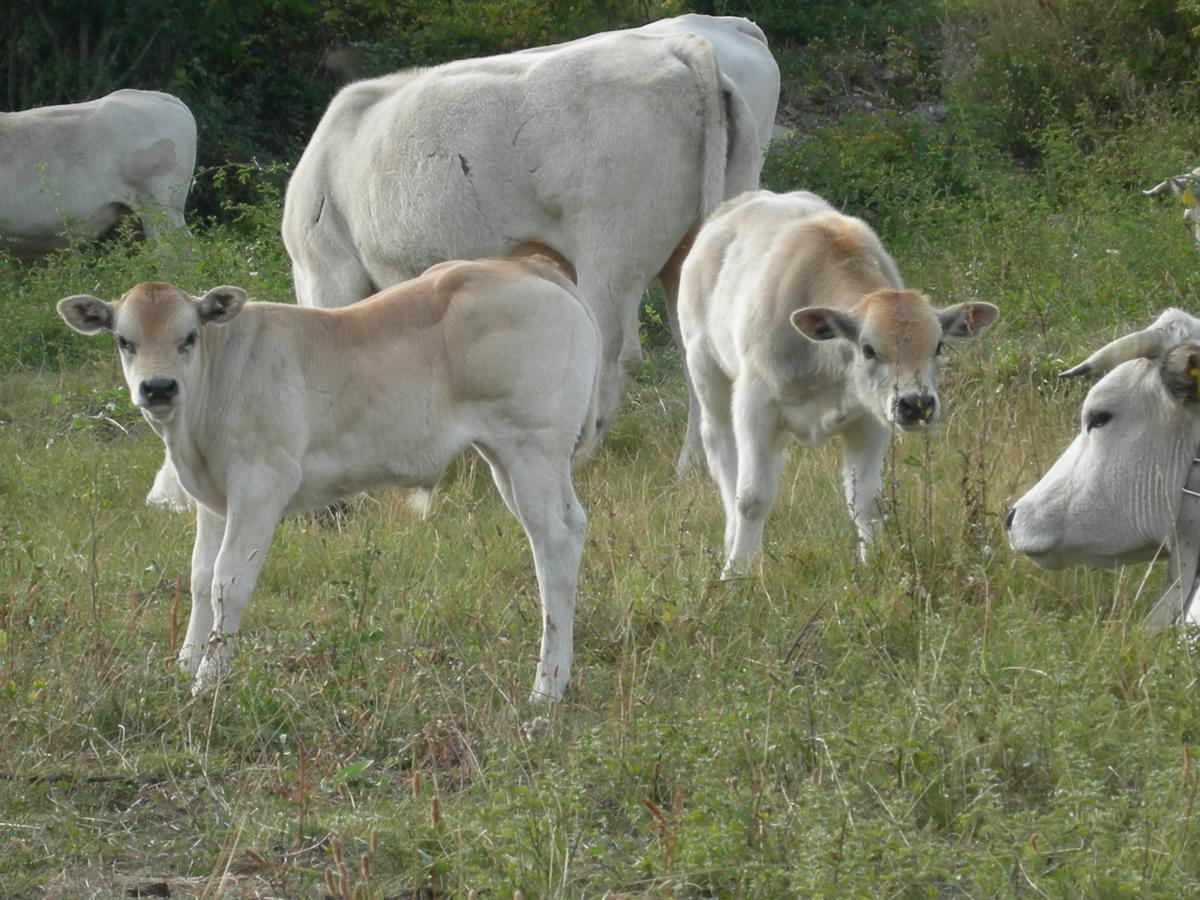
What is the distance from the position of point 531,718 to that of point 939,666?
128 cm

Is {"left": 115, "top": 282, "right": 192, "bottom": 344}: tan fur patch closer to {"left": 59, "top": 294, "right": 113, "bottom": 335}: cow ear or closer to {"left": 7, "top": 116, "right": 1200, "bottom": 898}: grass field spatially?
{"left": 59, "top": 294, "right": 113, "bottom": 335}: cow ear

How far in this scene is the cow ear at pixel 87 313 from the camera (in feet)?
21.8

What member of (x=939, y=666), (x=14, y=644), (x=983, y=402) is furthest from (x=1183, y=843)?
(x=983, y=402)

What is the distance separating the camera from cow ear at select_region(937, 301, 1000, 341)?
7.08 metres

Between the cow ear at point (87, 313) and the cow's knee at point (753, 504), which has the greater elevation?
the cow ear at point (87, 313)

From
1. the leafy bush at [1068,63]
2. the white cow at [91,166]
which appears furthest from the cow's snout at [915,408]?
the leafy bush at [1068,63]

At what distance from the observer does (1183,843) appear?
4230 millimetres

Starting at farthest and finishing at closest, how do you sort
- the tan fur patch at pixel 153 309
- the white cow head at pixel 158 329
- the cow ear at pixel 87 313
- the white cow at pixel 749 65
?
the white cow at pixel 749 65, the cow ear at pixel 87 313, the tan fur patch at pixel 153 309, the white cow head at pixel 158 329

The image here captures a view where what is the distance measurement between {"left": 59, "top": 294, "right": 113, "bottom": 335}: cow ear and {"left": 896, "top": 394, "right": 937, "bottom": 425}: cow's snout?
9.87 ft

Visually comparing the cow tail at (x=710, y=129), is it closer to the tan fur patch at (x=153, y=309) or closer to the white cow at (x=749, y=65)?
the white cow at (x=749, y=65)

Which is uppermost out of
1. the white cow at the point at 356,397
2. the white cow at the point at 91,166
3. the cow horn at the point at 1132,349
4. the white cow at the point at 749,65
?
the cow horn at the point at 1132,349

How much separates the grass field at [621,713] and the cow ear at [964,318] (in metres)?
0.66

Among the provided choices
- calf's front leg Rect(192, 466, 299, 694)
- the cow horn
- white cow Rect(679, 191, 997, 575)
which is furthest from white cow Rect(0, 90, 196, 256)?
the cow horn

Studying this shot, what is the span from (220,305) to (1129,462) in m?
3.31
